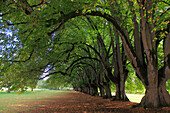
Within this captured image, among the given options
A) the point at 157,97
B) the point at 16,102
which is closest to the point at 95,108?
the point at 157,97

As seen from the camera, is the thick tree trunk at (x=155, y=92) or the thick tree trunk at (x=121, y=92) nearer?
the thick tree trunk at (x=155, y=92)

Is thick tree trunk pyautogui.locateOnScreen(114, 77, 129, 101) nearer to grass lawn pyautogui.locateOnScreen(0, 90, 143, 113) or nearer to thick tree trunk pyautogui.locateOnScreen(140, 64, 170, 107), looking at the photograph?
thick tree trunk pyautogui.locateOnScreen(140, 64, 170, 107)

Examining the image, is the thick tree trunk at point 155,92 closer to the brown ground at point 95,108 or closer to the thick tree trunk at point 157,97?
the thick tree trunk at point 157,97

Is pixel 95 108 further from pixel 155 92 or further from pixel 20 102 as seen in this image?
pixel 20 102

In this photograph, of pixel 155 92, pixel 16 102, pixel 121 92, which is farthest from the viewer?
pixel 16 102

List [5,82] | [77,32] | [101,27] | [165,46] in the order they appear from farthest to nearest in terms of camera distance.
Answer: [77,32] → [101,27] → [5,82] → [165,46]

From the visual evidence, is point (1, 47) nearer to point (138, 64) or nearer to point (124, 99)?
point (138, 64)

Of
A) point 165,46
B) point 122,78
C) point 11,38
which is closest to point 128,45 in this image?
point 165,46

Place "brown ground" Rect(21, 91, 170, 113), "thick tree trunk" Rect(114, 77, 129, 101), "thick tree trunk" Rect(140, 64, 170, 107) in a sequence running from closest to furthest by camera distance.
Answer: "brown ground" Rect(21, 91, 170, 113)
"thick tree trunk" Rect(140, 64, 170, 107)
"thick tree trunk" Rect(114, 77, 129, 101)

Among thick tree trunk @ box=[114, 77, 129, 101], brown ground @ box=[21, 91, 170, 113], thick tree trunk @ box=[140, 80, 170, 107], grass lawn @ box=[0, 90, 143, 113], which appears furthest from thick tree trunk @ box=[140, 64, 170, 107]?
grass lawn @ box=[0, 90, 143, 113]

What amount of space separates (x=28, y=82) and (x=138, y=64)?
991 centimetres

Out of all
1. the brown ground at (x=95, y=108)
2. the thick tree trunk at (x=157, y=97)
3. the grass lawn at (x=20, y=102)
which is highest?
the thick tree trunk at (x=157, y=97)

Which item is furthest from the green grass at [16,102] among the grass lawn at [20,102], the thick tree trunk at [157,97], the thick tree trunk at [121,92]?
the thick tree trunk at [157,97]

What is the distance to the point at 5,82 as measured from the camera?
997cm
